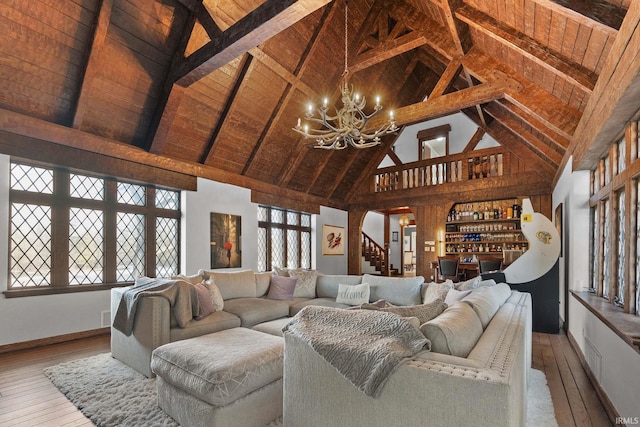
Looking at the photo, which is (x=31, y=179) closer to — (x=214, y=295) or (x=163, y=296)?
(x=163, y=296)

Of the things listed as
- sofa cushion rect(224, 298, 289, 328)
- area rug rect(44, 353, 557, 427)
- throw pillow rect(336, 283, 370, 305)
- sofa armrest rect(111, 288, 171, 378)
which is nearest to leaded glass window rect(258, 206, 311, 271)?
sofa cushion rect(224, 298, 289, 328)

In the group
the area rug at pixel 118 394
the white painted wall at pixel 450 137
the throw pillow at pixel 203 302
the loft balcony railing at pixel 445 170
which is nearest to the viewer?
the area rug at pixel 118 394

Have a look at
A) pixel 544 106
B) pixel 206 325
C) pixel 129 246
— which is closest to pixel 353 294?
pixel 206 325

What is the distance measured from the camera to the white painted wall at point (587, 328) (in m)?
2.14

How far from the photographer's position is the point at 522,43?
125 inches

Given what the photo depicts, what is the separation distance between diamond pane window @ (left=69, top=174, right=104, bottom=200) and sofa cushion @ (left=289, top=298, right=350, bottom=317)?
3.26m

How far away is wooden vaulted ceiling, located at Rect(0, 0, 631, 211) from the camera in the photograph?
3086 millimetres

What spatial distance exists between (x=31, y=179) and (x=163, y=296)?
2.61 m

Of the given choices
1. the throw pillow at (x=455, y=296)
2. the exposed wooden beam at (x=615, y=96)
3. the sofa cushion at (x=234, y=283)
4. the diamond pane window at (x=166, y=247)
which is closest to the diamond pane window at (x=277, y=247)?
the diamond pane window at (x=166, y=247)

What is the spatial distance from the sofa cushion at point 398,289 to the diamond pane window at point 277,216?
145 inches

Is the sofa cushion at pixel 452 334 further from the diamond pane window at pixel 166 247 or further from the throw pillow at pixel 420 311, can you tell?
the diamond pane window at pixel 166 247

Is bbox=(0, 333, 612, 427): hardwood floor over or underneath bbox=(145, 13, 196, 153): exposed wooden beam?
underneath

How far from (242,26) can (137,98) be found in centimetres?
214

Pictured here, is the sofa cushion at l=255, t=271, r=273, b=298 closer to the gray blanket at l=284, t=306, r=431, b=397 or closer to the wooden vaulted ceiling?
the wooden vaulted ceiling
